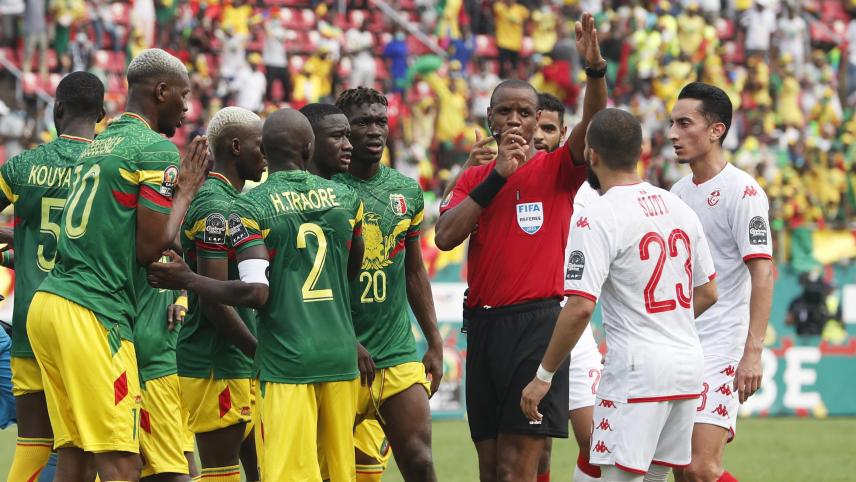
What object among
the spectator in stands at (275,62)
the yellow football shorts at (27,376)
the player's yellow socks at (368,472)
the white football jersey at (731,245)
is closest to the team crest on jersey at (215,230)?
the yellow football shorts at (27,376)

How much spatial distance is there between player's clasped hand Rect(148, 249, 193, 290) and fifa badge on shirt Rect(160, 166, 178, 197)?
350 mm

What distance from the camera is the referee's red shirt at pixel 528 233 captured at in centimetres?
727

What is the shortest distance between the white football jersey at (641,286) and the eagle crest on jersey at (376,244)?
1708 millimetres

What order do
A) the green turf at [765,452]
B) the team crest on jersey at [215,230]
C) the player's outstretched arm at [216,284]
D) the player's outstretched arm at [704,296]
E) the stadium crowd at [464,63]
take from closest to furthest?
the player's outstretched arm at [216,284] → the player's outstretched arm at [704,296] → the team crest on jersey at [215,230] → the green turf at [765,452] → the stadium crowd at [464,63]

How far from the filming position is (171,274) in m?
6.26

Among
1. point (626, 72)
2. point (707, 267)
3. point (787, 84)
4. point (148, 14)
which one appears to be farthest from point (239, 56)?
point (707, 267)

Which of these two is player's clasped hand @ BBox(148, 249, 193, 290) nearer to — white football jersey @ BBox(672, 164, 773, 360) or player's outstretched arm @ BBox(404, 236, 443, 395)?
player's outstretched arm @ BBox(404, 236, 443, 395)

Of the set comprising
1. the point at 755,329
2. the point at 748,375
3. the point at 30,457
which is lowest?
the point at 30,457

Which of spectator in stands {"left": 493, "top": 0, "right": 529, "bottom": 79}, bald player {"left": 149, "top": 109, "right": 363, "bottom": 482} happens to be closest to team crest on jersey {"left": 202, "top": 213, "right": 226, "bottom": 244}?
bald player {"left": 149, "top": 109, "right": 363, "bottom": 482}

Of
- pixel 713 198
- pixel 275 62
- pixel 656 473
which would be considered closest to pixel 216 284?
pixel 656 473

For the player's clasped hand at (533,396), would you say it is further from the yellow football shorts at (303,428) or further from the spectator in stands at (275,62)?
the spectator in stands at (275,62)

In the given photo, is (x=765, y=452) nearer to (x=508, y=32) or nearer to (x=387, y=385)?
(x=387, y=385)

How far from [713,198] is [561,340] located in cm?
211

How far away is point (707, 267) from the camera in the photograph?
21.2ft
